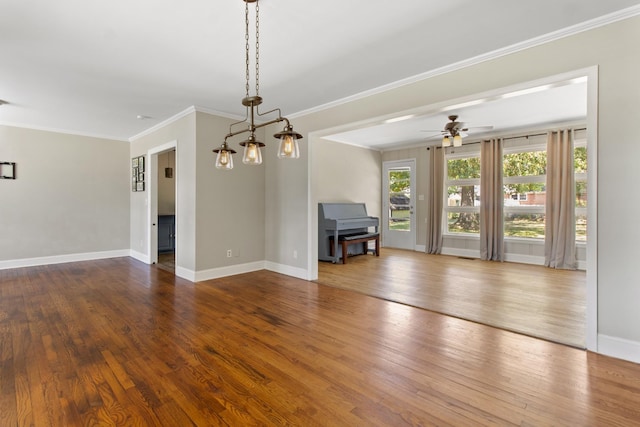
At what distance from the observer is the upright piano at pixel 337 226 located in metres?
5.85

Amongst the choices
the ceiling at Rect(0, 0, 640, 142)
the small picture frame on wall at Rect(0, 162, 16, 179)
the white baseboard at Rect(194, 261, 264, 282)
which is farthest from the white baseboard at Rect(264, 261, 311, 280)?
the small picture frame on wall at Rect(0, 162, 16, 179)

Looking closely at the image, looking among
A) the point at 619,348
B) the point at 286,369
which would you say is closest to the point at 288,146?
the point at 286,369

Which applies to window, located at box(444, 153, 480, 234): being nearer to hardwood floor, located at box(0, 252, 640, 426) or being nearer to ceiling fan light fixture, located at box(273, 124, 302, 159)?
hardwood floor, located at box(0, 252, 640, 426)

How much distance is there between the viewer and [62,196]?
573 centimetres

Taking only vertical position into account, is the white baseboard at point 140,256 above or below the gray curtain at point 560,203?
below

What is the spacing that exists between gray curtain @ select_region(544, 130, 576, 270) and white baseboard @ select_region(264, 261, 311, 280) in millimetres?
4324

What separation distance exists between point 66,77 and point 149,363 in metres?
3.20

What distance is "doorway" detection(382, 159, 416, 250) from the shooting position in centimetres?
751

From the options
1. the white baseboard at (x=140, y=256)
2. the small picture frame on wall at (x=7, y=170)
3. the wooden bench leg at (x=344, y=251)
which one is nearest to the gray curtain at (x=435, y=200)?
the wooden bench leg at (x=344, y=251)

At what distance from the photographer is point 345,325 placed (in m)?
2.87

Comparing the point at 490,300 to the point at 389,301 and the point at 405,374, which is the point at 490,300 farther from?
the point at 405,374

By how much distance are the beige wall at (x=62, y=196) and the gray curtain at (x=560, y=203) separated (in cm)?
813

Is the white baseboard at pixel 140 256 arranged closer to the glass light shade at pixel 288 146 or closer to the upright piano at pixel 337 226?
the upright piano at pixel 337 226

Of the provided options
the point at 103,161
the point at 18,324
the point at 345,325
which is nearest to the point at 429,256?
the point at 345,325
